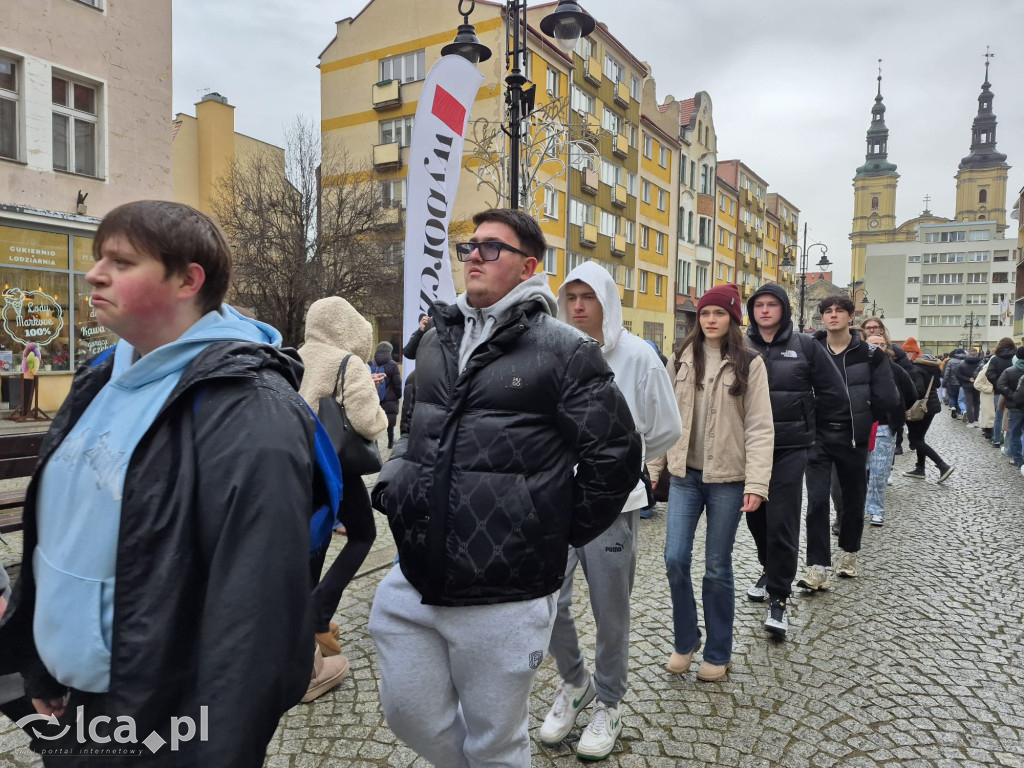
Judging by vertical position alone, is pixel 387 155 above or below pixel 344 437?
above

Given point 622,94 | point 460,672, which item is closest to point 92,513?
point 460,672

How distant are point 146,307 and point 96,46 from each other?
669 inches

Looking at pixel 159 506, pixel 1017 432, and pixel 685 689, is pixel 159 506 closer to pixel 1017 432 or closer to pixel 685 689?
pixel 685 689

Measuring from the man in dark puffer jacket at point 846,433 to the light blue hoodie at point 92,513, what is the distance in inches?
160

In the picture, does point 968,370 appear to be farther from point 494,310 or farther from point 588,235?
point 494,310

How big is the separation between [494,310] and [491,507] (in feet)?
2.01

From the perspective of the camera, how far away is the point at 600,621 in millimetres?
2982

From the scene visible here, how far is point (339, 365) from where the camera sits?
3951 millimetres

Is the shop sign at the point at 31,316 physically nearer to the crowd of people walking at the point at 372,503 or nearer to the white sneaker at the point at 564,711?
the crowd of people walking at the point at 372,503

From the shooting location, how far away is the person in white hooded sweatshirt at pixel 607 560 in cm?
293

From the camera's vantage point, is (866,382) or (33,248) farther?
(33,248)

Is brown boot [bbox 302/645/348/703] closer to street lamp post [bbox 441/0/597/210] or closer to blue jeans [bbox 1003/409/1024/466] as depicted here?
street lamp post [bbox 441/0/597/210]

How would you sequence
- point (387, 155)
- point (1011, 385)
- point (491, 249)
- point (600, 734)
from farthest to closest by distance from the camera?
1. point (387, 155)
2. point (1011, 385)
3. point (600, 734)
4. point (491, 249)

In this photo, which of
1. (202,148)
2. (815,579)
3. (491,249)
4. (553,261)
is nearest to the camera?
(491,249)
